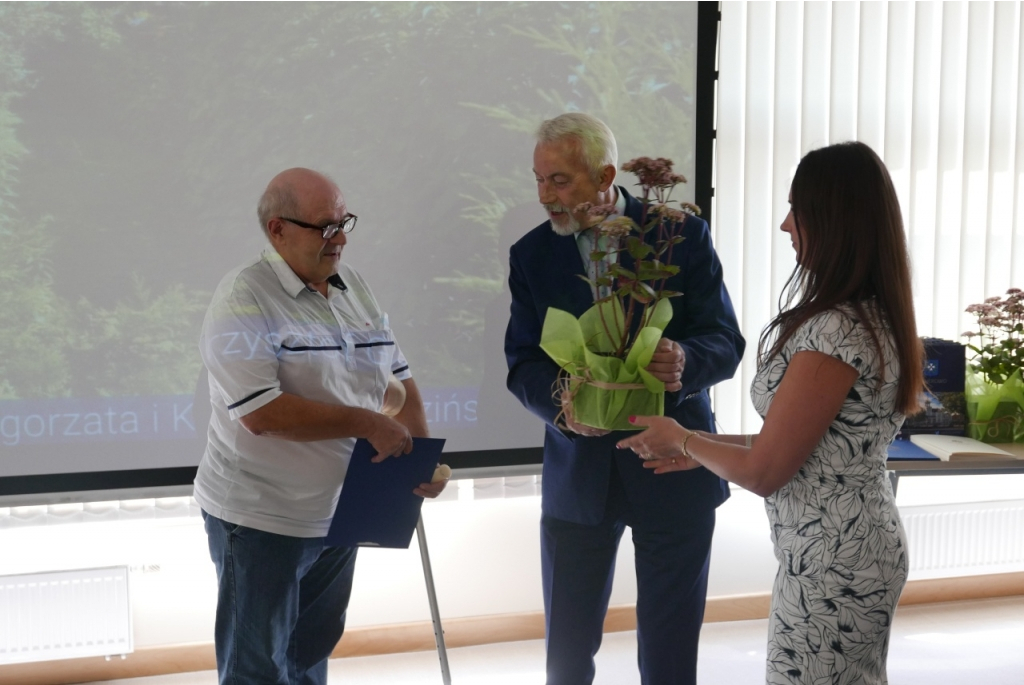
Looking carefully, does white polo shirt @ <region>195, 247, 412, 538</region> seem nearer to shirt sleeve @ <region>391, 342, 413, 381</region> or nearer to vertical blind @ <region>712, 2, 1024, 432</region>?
shirt sleeve @ <region>391, 342, 413, 381</region>

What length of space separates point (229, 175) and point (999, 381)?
8.85 ft

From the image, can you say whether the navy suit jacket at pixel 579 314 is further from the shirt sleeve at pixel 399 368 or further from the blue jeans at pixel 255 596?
the blue jeans at pixel 255 596

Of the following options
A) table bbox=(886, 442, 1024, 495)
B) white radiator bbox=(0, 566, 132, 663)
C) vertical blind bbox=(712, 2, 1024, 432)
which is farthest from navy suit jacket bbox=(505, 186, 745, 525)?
white radiator bbox=(0, 566, 132, 663)

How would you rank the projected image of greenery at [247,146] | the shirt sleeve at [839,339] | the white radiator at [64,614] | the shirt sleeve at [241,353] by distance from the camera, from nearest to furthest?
the shirt sleeve at [839,339]
the shirt sleeve at [241,353]
the projected image of greenery at [247,146]
the white radiator at [64,614]

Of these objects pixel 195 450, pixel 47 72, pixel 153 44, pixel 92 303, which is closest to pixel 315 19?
pixel 153 44

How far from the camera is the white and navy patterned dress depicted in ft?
5.29

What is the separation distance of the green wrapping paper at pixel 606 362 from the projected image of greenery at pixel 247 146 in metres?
1.33

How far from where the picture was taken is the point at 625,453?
7.38 ft

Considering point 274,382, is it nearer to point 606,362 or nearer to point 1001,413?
point 606,362

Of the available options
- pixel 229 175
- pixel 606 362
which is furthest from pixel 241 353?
pixel 229 175

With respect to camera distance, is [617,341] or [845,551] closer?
[845,551]

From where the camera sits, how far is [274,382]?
1.97 meters

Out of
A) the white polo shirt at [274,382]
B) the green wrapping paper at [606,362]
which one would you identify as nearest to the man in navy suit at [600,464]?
the green wrapping paper at [606,362]

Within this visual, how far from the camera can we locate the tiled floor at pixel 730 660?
3.26 meters
